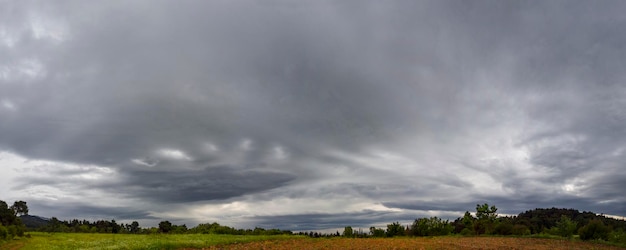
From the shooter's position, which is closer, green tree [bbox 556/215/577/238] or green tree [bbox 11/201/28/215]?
green tree [bbox 556/215/577/238]

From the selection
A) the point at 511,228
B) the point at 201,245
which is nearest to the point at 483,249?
the point at 201,245

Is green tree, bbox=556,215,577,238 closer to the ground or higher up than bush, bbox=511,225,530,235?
higher up

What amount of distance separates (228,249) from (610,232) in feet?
175

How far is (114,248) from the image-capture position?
30547 millimetres

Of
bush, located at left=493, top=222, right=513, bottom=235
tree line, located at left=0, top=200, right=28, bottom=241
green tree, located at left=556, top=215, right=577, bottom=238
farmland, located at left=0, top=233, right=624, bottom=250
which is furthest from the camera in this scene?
tree line, located at left=0, top=200, right=28, bottom=241

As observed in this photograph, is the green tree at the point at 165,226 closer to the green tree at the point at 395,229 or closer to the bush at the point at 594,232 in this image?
the green tree at the point at 395,229

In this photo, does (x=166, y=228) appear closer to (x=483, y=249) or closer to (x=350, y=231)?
(x=350, y=231)

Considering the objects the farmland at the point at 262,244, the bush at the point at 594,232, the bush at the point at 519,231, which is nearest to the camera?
the farmland at the point at 262,244

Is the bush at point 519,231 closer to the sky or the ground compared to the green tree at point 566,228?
closer to the ground

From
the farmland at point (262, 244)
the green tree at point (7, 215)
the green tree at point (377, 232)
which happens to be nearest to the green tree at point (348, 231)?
the green tree at point (377, 232)

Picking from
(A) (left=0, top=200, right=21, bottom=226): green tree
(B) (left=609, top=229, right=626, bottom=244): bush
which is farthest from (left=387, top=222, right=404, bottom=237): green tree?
(A) (left=0, top=200, right=21, bottom=226): green tree

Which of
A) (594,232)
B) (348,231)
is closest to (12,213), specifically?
(348,231)

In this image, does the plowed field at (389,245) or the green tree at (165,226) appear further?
the green tree at (165,226)

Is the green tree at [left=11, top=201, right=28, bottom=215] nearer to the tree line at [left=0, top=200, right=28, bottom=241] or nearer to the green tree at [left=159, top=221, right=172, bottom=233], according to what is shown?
the tree line at [left=0, top=200, right=28, bottom=241]
